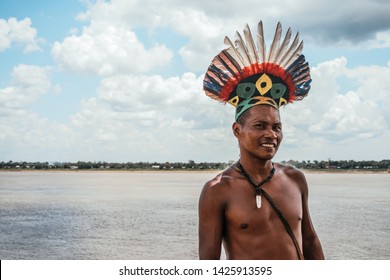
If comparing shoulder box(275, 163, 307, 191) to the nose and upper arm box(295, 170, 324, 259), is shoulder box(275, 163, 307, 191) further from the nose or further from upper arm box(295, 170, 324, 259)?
the nose

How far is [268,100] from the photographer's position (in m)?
2.70

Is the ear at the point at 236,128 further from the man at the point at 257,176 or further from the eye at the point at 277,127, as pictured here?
the eye at the point at 277,127

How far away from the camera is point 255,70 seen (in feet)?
9.03

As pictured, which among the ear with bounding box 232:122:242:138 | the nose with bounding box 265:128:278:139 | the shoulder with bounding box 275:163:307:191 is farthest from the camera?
the shoulder with bounding box 275:163:307:191

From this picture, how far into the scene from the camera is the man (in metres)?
2.65

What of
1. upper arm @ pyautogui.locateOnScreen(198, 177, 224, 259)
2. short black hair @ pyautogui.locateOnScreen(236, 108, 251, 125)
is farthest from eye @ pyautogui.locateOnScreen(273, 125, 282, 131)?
upper arm @ pyautogui.locateOnScreen(198, 177, 224, 259)

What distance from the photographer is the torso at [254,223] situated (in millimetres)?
2648

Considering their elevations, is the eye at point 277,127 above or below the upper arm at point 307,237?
above

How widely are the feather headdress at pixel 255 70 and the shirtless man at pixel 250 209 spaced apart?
0.32 ft

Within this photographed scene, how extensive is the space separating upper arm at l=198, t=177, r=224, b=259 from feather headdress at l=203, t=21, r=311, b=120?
1.40ft

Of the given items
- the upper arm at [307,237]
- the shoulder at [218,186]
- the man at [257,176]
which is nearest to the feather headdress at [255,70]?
the man at [257,176]

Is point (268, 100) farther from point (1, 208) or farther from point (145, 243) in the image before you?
point (1, 208)
